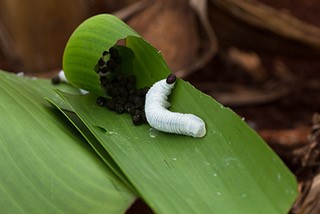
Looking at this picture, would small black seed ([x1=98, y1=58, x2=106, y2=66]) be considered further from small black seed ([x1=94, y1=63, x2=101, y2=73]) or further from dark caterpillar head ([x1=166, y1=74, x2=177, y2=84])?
dark caterpillar head ([x1=166, y1=74, x2=177, y2=84])

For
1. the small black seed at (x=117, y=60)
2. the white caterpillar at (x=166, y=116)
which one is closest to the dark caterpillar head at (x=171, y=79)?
the white caterpillar at (x=166, y=116)

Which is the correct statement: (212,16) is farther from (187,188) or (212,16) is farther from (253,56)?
(187,188)

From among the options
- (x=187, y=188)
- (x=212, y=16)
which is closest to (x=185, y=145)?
(x=187, y=188)

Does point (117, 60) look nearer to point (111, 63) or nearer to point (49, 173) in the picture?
point (111, 63)

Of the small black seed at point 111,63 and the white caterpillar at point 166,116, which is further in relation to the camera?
the small black seed at point 111,63

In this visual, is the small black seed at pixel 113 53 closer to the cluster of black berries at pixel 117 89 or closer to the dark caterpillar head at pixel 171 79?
the cluster of black berries at pixel 117 89

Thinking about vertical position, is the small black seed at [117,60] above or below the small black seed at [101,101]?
above
